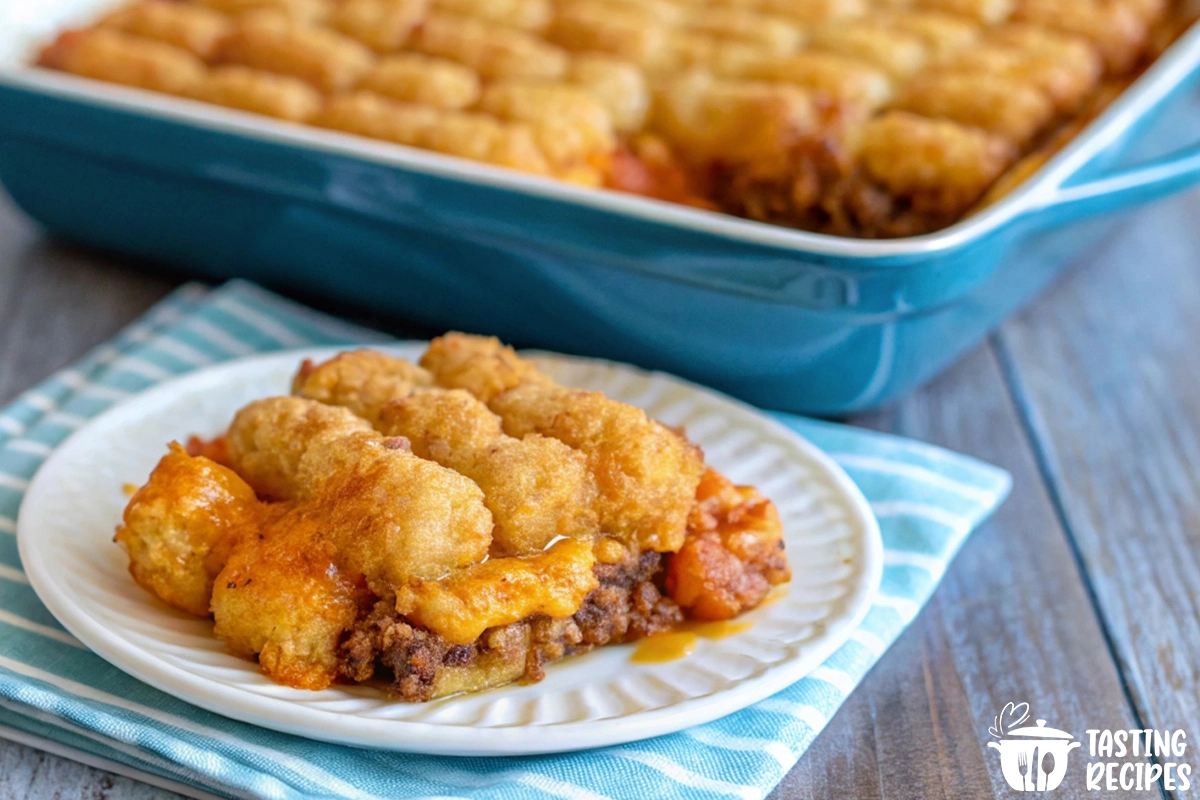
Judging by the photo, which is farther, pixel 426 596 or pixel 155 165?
pixel 155 165

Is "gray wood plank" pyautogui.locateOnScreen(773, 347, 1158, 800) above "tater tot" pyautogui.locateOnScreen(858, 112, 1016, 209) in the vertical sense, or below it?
below

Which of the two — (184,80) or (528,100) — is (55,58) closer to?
(184,80)

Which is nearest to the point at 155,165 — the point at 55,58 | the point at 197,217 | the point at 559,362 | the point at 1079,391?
the point at 197,217

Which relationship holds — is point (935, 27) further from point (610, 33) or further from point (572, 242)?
point (572, 242)

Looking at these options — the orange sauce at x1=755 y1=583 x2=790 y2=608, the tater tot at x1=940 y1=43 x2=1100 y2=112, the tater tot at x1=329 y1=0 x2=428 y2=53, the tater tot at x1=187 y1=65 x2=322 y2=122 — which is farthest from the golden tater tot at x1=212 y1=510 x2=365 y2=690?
the tater tot at x1=940 y1=43 x2=1100 y2=112

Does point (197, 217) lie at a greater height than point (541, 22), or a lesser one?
lesser

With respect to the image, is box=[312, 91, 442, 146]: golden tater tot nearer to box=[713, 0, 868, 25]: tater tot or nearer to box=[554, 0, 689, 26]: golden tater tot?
box=[554, 0, 689, 26]: golden tater tot

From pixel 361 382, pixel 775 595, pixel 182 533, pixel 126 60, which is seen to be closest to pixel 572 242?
pixel 361 382
